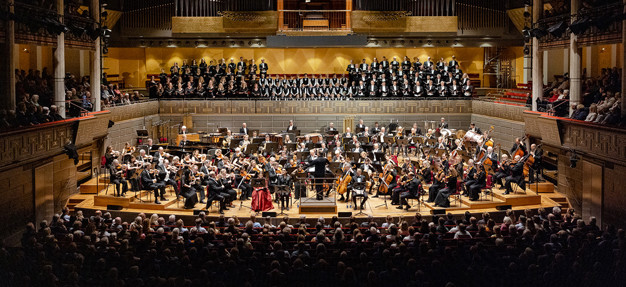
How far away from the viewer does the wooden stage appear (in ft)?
44.7

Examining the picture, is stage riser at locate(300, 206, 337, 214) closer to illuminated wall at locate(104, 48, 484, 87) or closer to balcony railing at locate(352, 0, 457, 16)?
balcony railing at locate(352, 0, 457, 16)

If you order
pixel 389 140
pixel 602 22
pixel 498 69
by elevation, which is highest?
pixel 602 22

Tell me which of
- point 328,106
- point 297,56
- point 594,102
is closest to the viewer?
point 594,102

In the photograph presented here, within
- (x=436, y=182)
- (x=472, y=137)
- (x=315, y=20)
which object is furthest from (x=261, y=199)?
(x=315, y=20)

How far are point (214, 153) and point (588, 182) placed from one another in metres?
8.99

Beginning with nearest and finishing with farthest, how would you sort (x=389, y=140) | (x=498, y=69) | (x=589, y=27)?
(x=589, y=27), (x=389, y=140), (x=498, y=69)

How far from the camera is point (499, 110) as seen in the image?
20.4 meters

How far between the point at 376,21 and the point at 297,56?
12.7 ft

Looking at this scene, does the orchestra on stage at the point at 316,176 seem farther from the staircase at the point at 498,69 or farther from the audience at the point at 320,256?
the staircase at the point at 498,69

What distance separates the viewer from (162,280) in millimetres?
7680

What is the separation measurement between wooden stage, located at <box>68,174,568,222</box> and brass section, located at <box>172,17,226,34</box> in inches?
409

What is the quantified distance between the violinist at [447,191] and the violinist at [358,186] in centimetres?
158

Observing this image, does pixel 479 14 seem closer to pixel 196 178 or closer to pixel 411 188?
pixel 411 188

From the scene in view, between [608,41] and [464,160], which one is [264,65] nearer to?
[464,160]
